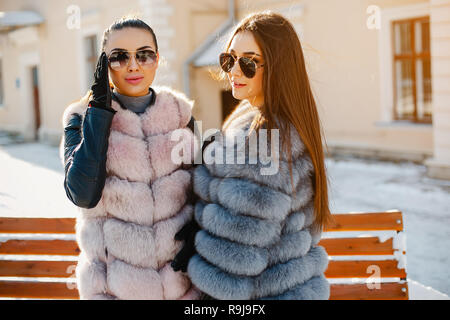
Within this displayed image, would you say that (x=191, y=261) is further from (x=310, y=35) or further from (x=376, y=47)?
(x=310, y=35)

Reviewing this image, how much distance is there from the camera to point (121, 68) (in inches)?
77.9

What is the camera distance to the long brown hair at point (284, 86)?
1.82 metres

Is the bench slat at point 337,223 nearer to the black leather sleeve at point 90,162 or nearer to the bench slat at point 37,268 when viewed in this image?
the bench slat at point 37,268

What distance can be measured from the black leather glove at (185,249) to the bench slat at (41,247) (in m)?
1.39

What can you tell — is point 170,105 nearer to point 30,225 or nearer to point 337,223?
point 337,223

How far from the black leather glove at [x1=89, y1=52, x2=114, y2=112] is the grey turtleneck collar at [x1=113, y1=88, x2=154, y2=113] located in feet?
0.60

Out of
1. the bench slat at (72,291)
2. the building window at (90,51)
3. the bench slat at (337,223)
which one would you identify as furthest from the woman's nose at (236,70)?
the building window at (90,51)

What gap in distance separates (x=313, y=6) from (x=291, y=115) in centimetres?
968

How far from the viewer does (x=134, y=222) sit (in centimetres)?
195

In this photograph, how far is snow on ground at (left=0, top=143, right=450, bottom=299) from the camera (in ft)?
14.8

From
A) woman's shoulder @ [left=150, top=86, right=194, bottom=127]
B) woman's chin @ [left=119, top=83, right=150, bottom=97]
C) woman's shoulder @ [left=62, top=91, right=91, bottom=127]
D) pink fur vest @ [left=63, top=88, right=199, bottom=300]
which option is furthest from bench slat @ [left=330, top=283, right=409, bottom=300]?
woman's shoulder @ [left=62, top=91, right=91, bottom=127]

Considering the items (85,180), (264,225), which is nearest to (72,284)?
(85,180)

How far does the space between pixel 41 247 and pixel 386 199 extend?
5327 millimetres

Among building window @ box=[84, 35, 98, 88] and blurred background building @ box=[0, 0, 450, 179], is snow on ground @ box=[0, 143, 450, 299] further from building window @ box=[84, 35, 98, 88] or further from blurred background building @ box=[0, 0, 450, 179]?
building window @ box=[84, 35, 98, 88]
